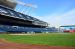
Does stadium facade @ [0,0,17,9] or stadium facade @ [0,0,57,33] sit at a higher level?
stadium facade @ [0,0,17,9]

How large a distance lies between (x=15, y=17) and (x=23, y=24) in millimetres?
11903

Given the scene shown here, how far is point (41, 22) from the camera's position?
3743 inches

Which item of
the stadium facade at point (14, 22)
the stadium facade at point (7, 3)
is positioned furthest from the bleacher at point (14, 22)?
the stadium facade at point (7, 3)

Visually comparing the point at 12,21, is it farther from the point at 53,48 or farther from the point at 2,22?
the point at 53,48

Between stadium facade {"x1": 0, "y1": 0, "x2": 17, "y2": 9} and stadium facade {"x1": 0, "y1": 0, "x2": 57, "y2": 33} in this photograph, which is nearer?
stadium facade {"x1": 0, "y1": 0, "x2": 57, "y2": 33}

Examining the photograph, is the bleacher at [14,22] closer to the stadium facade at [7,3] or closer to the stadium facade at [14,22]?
the stadium facade at [14,22]

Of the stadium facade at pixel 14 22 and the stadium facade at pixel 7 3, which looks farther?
the stadium facade at pixel 7 3

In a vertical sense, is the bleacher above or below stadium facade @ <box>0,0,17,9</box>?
below

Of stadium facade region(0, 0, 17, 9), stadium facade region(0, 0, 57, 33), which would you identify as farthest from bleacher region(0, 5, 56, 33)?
stadium facade region(0, 0, 17, 9)

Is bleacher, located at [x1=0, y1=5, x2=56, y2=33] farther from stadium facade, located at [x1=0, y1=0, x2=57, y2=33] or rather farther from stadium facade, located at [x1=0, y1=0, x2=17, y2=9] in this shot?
stadium facade, located at [x1=0, y1=0, x2=17, y2=9]

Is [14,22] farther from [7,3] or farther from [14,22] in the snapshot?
[7,3]

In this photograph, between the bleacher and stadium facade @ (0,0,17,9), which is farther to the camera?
stadium facade @ (0,0,17,9)

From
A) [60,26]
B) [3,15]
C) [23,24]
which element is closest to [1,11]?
[3,15]

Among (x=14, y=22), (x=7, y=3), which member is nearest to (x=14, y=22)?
(x=14, y=22)
